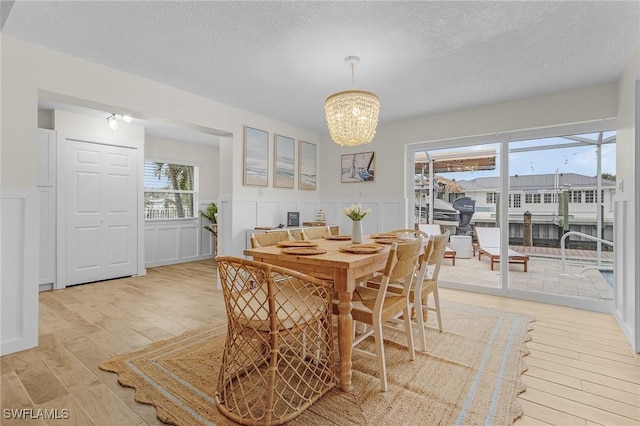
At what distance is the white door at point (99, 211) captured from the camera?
4332mm

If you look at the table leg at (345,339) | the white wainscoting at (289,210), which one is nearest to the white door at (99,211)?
the white wainscoting at (289,210)

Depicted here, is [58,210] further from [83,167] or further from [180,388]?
[180,388]

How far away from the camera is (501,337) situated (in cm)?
261

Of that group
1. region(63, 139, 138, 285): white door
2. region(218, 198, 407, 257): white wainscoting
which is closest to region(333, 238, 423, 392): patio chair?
region(218, 198, 407, 257): white wainscoting

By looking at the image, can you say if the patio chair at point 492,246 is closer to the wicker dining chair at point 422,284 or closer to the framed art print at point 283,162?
the wicker dining chair at point 422,284

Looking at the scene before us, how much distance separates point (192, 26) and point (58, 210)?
3529mm

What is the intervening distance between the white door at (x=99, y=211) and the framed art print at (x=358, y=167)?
135 inches

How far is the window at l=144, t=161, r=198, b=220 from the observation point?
19.1 ft

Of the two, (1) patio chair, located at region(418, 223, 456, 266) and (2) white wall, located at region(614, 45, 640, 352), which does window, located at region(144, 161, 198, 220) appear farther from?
(2) white wall, located at region(614, 45, 640, 352)

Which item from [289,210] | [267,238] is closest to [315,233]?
[267,238]

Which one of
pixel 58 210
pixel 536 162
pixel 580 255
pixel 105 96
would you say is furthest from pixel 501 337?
pixel 58 210

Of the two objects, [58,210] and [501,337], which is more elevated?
[58,210]

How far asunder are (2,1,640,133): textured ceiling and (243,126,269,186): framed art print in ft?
2.81

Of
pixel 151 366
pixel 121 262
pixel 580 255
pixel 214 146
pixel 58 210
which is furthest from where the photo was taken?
pixel 214 146
